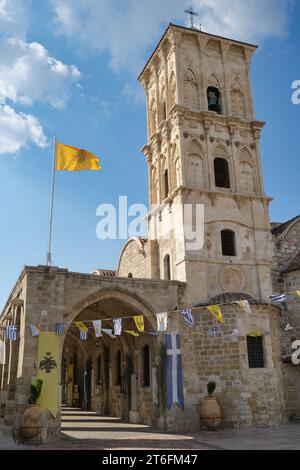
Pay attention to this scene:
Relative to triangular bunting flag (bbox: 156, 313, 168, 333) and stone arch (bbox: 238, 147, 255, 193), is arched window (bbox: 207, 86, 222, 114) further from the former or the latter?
triangular bunting flag (bbox: 156, 313, 168, 333)

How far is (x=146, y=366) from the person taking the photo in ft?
64.2

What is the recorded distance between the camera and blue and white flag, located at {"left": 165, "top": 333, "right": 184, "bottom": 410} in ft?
55.6

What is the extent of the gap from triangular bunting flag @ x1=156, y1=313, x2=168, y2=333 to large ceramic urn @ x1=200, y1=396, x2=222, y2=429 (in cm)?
306

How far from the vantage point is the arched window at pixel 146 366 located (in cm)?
1932

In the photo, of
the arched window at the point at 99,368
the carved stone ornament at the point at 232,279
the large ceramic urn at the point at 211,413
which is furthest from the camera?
the arched window at the point at 99,368

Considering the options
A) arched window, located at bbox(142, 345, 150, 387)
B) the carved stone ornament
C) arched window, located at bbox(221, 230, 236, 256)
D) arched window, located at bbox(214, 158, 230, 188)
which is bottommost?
arched window, located at bbox(142, 345, 150, 387)

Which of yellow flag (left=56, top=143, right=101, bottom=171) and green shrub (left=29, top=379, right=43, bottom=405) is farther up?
yellow flag (left=56, top=143, right=101, bottom=171)

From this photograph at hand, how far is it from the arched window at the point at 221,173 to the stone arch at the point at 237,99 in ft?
9.81

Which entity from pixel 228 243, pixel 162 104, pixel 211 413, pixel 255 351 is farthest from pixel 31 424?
pixel 162 104

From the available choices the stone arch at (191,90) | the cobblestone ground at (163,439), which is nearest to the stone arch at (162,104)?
the stone arch at (191,90)

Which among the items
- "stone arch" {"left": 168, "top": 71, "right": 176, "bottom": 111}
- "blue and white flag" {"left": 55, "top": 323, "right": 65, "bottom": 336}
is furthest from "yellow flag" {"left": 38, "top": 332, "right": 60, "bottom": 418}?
"stone arch" {"left": 168, "top": 71, "right": 176, "bottom": 111}

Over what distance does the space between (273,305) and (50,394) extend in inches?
373

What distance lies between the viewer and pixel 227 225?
20.6 meters

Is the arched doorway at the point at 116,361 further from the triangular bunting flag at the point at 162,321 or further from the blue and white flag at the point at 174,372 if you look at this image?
the blue and white flag at the point at 174,372
